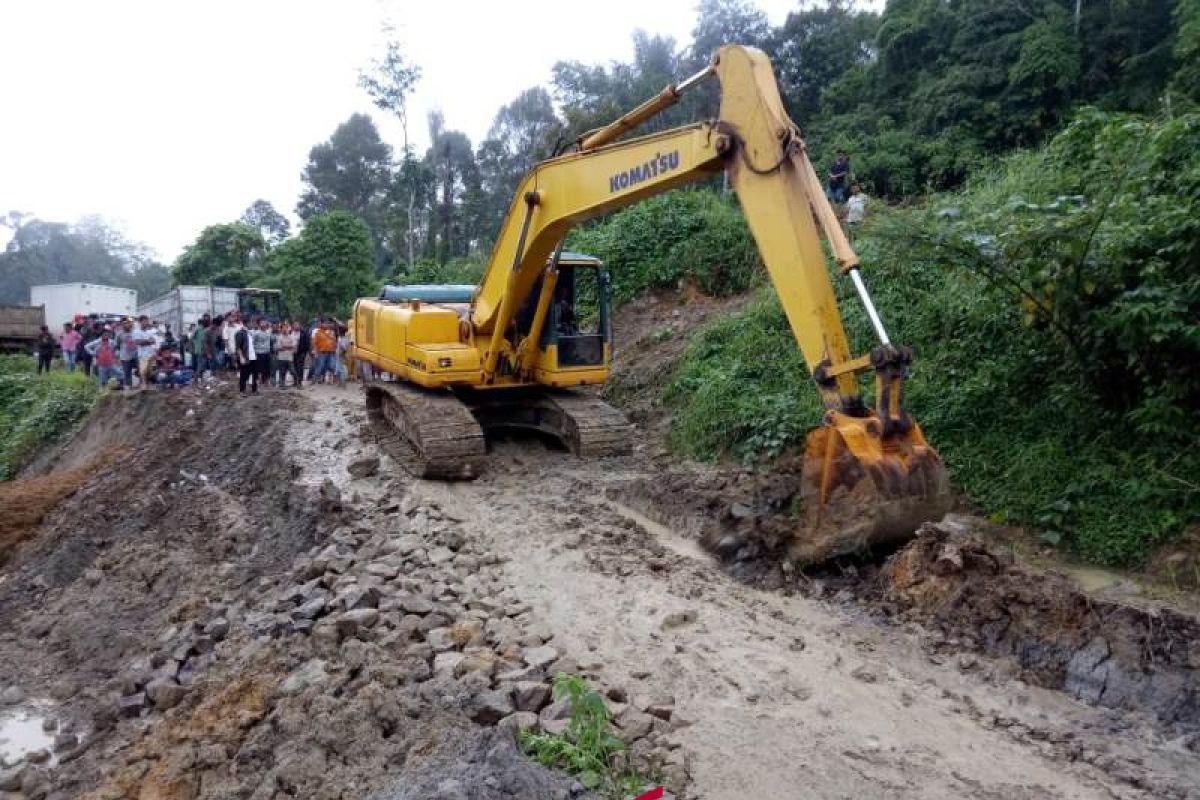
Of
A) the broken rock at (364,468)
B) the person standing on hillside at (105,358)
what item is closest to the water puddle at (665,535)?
the broken rock at (364,468)

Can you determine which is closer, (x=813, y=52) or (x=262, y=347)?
(x=262, y=347)

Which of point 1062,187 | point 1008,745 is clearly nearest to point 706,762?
point 1008,745

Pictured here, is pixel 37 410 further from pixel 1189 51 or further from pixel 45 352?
pixel 1189 51

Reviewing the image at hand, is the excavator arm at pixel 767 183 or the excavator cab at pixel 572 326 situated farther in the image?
the excavator cab at pixel 572 326

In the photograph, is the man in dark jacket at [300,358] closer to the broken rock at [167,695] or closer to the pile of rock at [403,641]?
the pile of rock at [403,641]

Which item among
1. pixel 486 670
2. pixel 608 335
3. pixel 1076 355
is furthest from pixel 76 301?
pixel 1076 355

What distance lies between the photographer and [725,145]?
19.1 feet

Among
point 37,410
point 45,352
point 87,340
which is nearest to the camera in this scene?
point 37,410

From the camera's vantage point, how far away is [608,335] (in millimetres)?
9602

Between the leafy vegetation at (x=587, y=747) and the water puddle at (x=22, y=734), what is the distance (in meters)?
3.81

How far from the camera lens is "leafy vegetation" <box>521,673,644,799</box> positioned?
11.0 ft

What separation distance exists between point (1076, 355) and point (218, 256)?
3528 cm

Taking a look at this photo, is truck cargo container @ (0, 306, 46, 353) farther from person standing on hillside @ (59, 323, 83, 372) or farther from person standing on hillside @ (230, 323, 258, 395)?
person standing on hillside @ (230, 323, 258, 395)

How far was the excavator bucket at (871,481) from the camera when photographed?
504 cm
